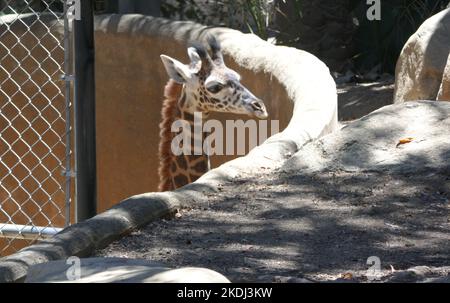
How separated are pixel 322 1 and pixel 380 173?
711cm

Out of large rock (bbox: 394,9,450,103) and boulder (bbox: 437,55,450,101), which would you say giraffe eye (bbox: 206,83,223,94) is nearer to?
boulder (bbox: 437,55,450,101)

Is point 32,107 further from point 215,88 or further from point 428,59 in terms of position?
point 428,59

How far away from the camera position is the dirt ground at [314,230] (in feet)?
11.3

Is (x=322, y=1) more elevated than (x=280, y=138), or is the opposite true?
(x=322, y=1)

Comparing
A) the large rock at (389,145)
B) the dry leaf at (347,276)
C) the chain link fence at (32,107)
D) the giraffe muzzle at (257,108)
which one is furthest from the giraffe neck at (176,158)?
the dry leaf at (347,276)

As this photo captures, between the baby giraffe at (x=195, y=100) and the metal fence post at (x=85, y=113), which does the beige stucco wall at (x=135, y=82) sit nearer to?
the baby giraffe at (x=195, y=100)

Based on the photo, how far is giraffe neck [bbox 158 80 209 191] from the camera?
661 centimetres

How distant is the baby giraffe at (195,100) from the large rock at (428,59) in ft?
5.73

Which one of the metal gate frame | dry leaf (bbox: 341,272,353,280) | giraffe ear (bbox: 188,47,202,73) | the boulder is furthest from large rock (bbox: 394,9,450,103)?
dry leaf (bbox: 341,272,353,280)

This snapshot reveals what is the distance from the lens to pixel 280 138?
17.3 feet
